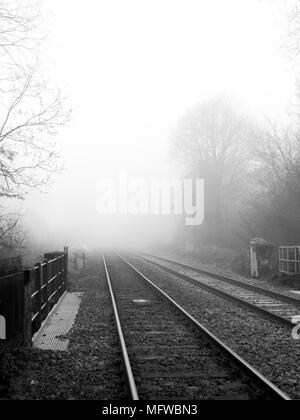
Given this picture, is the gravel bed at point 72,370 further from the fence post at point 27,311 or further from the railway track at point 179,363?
the fence post at point 27,311

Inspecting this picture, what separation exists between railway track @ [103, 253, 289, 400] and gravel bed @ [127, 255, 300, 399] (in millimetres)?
311

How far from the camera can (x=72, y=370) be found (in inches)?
237

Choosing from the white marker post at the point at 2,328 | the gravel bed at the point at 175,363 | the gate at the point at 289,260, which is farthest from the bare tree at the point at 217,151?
the white marker post at the point at 2,328

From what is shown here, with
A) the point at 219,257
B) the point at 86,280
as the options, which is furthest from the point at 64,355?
the point at 219,257

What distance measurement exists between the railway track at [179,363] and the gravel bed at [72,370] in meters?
0.22

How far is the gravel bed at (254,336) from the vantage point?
586cm

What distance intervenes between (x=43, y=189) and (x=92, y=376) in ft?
21.0

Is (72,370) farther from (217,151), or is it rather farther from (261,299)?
(217,151)

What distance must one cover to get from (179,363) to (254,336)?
230 cm

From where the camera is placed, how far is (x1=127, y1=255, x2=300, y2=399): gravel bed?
586 cm

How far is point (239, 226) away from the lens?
30125 mm

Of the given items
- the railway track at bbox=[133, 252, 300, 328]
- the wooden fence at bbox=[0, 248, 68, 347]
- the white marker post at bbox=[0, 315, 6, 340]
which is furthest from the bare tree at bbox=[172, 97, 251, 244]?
the white marker post at bbox=[0, 315, 6, 340]

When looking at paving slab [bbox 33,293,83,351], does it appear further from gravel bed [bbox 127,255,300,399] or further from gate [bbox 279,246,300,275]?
gate [bbox 279,246,300,275]

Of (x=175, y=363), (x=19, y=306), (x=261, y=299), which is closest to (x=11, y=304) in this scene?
(x=19, y=306)
